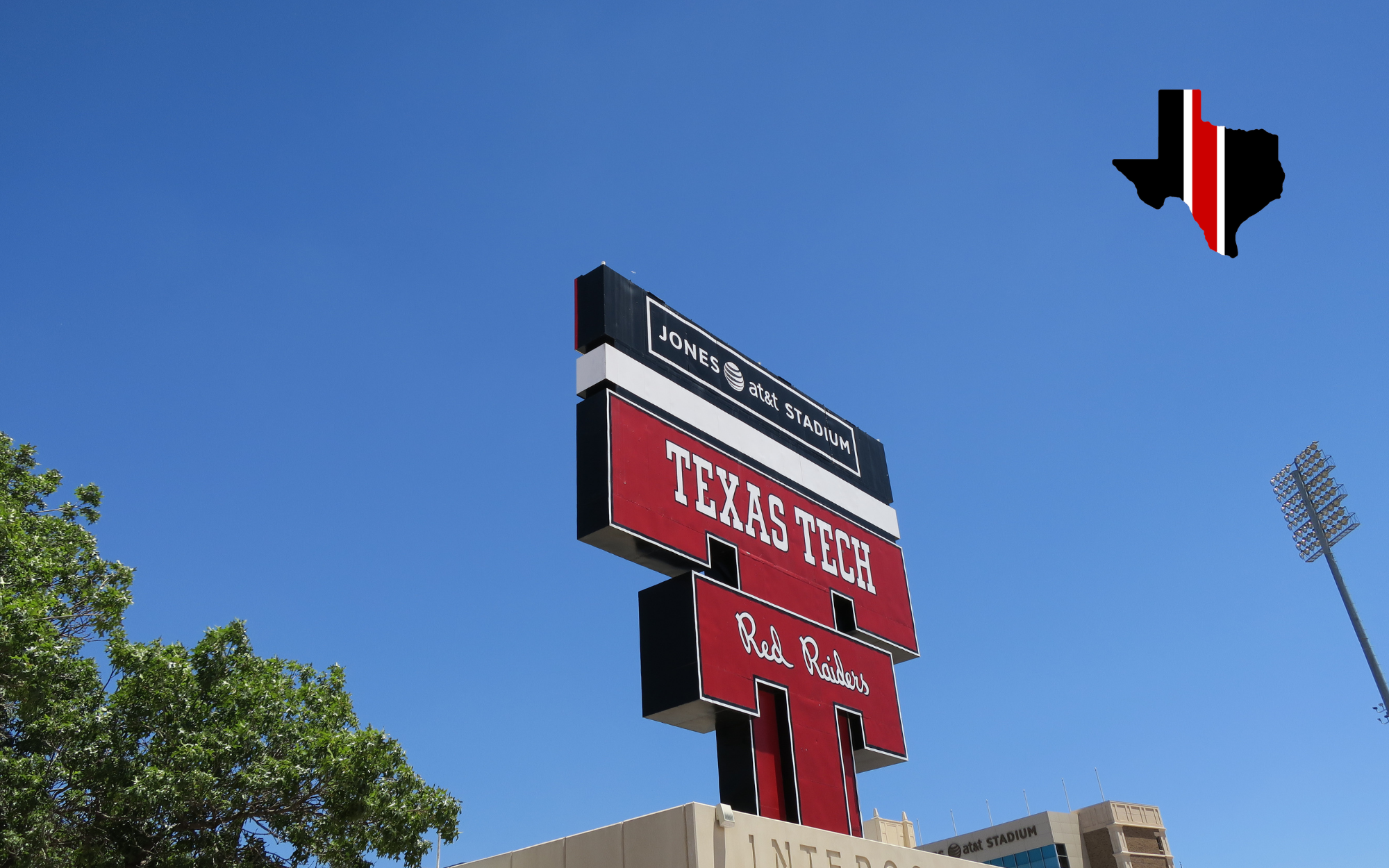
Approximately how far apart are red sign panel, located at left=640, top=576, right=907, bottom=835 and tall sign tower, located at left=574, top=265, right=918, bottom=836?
36 mm

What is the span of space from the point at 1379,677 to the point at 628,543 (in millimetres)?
35543

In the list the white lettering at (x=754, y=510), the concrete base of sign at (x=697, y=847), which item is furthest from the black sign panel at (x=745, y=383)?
the concrete base of sign at (x=697, y=847)

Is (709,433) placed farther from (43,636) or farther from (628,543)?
(43,636)

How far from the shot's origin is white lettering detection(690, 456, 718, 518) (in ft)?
68.7

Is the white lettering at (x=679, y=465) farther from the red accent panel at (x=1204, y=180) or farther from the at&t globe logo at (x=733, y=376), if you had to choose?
the red accent panel at (x=1204, y=180)

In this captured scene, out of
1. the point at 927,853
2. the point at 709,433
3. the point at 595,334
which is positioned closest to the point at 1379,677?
the point at 927,853

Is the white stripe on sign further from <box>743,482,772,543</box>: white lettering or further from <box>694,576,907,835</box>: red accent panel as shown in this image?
<box>743,482,772,543</box>: white lettering

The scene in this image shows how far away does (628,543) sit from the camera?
1936 centimetres

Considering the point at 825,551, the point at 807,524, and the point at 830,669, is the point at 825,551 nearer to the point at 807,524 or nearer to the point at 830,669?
the point at 807,524

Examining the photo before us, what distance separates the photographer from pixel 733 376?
2380 cm

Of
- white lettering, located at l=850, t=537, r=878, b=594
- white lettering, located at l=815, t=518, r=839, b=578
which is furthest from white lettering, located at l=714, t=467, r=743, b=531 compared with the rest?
white lettering, located at l=850, t=537, r=878, b=594

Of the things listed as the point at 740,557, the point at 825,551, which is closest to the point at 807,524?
the point at 825,551

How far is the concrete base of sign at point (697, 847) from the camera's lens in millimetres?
14719

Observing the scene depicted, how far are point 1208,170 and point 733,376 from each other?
660 inches
